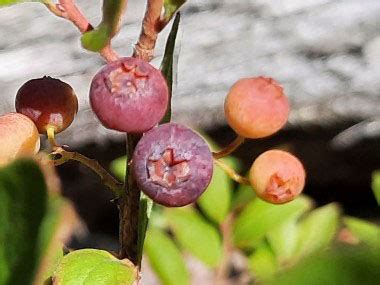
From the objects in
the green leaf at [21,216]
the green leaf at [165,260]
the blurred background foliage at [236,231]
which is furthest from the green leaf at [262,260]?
the green leaf at [21,216]

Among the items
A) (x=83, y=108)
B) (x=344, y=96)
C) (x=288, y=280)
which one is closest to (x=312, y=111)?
(x=344, y=96)

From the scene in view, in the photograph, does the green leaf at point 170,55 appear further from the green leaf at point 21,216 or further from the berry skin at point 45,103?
the green leaf at point 21,216

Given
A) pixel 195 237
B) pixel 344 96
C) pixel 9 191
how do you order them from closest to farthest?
pixel 9 191 → pixel 195 237 → pixel 344 96

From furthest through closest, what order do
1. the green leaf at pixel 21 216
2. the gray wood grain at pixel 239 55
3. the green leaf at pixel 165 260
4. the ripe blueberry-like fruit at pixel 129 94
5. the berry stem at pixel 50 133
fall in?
the gray wood grain at pixel 239 55
the green leaf at pixel 165 260
the berry stem at pixel 50 133
the ripe blueberry-like fruit at pixel 129 94
the green leaf at pixel 21 216

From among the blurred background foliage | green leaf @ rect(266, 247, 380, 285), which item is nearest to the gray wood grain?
the blurred background foliage

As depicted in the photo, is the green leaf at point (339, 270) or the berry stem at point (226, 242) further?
the berry stem at point (226, 242)

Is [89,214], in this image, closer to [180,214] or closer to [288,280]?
[180,214]

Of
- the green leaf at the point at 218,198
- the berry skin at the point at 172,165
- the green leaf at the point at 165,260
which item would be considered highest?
the berry skin at the point at 172,165

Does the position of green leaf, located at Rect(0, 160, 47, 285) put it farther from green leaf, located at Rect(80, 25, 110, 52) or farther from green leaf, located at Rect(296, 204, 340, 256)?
green leaf, located at Rect(296, 204, 340, 256)
